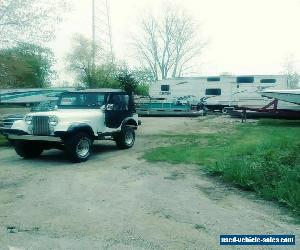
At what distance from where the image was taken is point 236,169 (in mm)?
7770

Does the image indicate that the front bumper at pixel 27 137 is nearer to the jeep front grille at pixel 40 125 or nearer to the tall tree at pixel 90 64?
the jeep front grille at pixel 40 125

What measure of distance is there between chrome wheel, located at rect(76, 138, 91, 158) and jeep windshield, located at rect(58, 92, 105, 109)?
4.59 feet

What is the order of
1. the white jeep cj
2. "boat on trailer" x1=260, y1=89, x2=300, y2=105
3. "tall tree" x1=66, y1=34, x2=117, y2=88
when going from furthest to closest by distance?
1. "tall tree" x1=66, y1=34, x2=117, y2=88
2. "boat on trailer" x1=260, y1=89, x2=300, y2=105
3. the white jeep cj

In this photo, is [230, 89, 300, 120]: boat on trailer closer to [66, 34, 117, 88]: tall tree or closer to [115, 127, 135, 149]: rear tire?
[115, 127, 135, 149]: rear tire

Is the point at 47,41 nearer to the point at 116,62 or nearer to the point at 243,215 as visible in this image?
the point at 243,215

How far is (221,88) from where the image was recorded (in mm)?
30125

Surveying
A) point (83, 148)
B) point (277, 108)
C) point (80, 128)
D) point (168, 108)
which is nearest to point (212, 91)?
point (168, 108)

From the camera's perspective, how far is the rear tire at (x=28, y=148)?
10217mm

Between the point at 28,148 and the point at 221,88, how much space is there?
22.2 m

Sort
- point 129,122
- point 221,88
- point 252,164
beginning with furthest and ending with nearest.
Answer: point 221,88 → point 129,122 → point 252,164

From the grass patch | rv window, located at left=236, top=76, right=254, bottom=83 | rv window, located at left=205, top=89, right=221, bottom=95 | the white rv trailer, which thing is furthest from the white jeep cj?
rv window, located at left=205, top=89, right=221, bottom=95

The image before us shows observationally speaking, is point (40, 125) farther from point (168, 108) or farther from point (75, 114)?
point (168, 108)

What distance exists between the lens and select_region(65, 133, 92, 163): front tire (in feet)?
31.0

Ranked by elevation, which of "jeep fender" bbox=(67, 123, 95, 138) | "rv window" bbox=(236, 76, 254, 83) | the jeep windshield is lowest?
"jeep fender" bbox=(67, 123, 95, 138)
